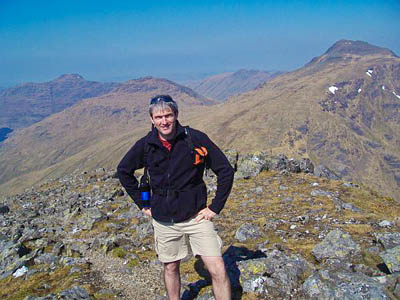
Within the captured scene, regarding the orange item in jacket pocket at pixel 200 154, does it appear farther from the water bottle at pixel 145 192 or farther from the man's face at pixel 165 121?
the water bottle at pixel 145 192

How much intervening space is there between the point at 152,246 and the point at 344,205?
1264cm

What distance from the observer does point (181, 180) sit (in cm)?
848

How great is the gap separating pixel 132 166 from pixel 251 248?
27.8 ft

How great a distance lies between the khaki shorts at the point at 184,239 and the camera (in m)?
8.55

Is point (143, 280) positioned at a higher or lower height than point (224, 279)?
lower

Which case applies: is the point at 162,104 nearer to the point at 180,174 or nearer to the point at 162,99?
the point at 162,99

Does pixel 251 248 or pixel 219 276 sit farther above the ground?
pixel 219 276

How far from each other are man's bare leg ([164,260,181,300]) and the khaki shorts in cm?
26

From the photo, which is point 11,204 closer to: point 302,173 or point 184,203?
point 302,173

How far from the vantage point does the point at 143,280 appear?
13.2m

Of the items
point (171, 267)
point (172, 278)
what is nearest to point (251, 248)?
point (172, 278)

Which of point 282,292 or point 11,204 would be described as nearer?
point 282,292

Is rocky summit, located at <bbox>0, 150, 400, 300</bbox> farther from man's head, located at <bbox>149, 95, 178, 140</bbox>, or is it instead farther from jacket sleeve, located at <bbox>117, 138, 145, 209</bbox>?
man's head, located at <bbox>149, 95, 178, 140</bbox>

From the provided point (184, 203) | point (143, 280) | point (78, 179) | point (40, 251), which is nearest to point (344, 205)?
point (143, 280)
